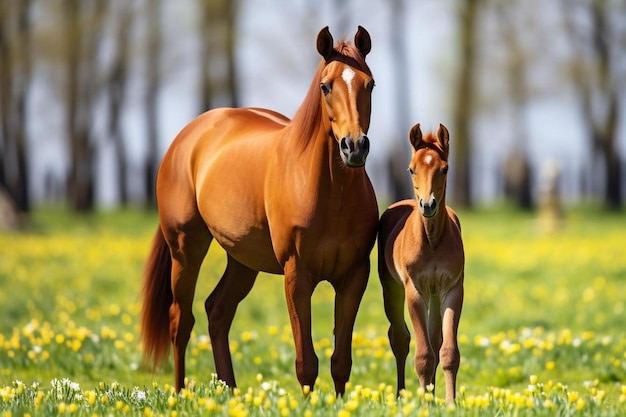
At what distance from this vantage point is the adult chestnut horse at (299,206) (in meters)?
5.39

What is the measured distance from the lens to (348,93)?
16.9ft

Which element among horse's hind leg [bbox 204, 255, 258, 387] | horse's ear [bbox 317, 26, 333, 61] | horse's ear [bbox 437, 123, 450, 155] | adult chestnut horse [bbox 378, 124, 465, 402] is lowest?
horse's hind leg [bbox 204, 255, 258, 387]

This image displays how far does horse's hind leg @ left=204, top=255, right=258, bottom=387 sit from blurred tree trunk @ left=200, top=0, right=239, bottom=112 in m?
22.9

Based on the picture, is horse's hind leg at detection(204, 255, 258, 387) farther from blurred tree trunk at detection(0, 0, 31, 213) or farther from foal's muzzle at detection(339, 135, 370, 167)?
blurred tree trunk at detection(0, 0, 31, 213)

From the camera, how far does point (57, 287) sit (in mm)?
14633

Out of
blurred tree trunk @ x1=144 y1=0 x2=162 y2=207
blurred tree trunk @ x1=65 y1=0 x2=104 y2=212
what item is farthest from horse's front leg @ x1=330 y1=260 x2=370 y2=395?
blurred tree trunk @ x1=144 y1=0 x2=162 y2=207

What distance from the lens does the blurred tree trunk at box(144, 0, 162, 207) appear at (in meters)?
32.5

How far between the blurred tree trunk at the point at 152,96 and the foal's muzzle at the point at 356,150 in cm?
2793

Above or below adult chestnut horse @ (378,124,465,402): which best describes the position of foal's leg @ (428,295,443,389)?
below

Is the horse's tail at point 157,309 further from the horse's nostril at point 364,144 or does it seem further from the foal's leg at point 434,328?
the horse's nostril at point 364,144

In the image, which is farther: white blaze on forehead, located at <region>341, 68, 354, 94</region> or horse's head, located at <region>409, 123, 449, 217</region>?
white blaze on forehead, located at <region>341, 68, 354, 94</region>

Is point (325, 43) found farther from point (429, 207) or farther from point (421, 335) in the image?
point (421, 335)

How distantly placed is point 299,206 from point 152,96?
30255mm

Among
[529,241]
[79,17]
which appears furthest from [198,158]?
[79,17]
